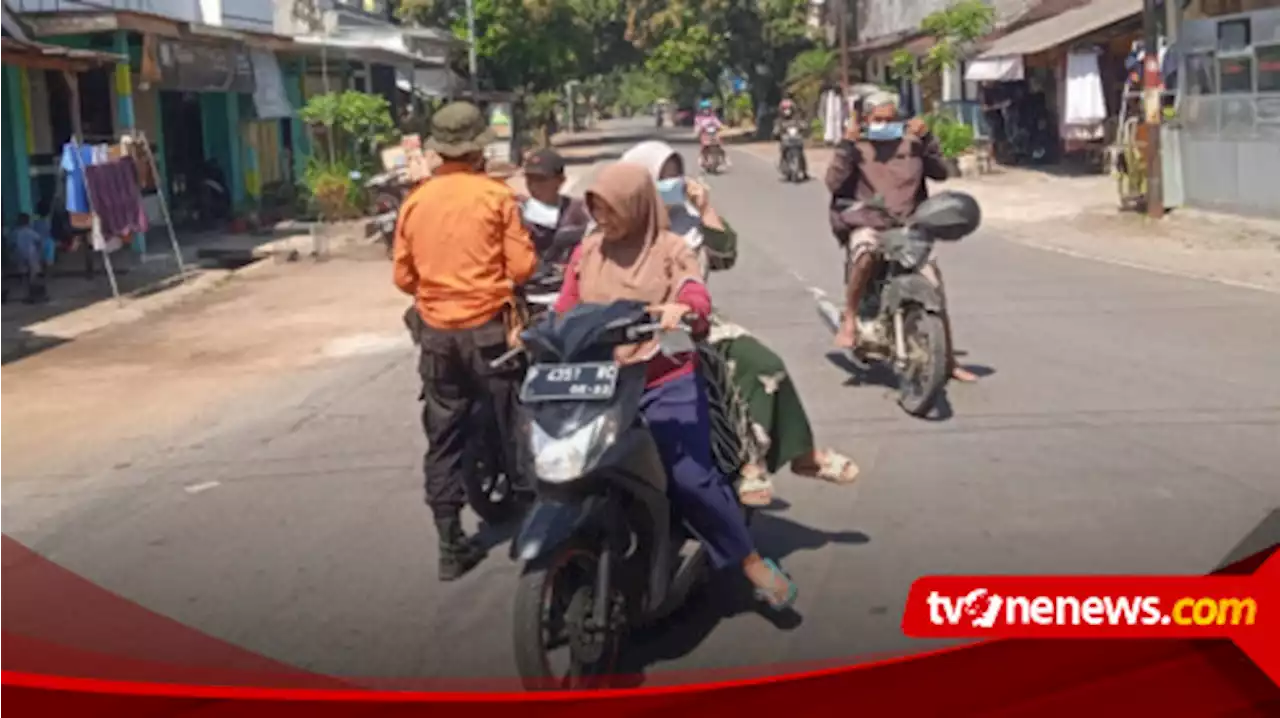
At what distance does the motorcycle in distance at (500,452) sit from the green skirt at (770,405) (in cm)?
96

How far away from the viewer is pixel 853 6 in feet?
157

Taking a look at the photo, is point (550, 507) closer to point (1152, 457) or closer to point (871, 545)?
point (871, 545)

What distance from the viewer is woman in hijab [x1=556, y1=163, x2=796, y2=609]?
13.3 feet

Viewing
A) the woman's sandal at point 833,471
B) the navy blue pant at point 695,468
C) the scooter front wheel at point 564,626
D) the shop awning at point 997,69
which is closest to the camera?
the scooter front wheel at point 564,626

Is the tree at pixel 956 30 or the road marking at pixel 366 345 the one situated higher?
the tree at pixel 956 30

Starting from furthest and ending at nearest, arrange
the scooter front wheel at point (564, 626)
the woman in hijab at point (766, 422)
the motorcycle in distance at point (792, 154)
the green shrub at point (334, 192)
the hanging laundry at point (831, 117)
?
the hanging laundry at point (831, 117) < the motorcycle in distance at point (792, 154) < the green shrub at point (334, 192) < the woman in hijab at point (766, 422) < the scooter front wheel at point (564, 626)

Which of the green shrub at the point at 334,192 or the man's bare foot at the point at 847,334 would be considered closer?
the man's bare foot at the point at 847,334

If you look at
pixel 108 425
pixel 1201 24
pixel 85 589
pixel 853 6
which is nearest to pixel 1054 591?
pixel 85 589

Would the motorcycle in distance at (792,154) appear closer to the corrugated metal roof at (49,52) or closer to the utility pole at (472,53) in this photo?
the utility pole at (472,53)

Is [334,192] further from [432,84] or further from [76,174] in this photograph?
[432,84]

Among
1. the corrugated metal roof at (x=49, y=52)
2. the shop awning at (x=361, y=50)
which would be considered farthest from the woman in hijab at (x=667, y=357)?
the shop awning at (x=361, y=50)

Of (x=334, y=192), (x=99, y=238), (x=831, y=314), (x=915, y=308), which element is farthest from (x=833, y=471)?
(x=334, y=192)

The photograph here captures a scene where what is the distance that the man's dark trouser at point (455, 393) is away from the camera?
4.95 metres

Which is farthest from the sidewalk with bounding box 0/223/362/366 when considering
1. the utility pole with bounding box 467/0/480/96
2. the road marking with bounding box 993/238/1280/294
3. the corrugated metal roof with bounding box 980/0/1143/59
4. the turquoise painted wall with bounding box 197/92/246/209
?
the utility pole with bounding box 467/0/480/96
